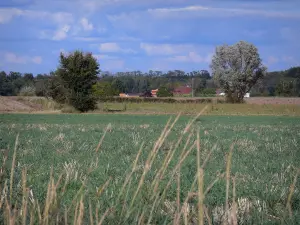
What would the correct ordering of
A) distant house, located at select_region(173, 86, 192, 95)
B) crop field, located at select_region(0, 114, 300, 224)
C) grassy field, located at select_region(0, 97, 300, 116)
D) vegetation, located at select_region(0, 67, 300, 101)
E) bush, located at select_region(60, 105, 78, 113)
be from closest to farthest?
crop field, located at select_region(0, 114, 300, 224) → bush, located at select_region(60, 105, 78, 113) → grassy field, located at select_region(0, 97, 300, 116) → vegetation, located at select_region(0, 67, 300, 101) → distant house, located at select_region(173, 86, 192, 95)

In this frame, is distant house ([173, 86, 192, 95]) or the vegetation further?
distant house ([173, 86, 192, 95])

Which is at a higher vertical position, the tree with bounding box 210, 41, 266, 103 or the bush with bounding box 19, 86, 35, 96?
the tree with bounding box 210, 41, 266, 103

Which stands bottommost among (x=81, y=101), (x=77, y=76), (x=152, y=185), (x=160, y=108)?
(x=160, y=108)

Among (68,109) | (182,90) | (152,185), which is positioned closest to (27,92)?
(68,109)

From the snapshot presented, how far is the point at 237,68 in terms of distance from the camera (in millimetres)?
95375

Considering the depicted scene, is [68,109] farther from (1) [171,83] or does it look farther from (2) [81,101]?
(1) [171,83]

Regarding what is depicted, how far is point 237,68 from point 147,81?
55.5 m

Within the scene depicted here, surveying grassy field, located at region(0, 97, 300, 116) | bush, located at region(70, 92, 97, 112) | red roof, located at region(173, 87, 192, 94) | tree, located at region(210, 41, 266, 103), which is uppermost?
tree, located at region(210, 41, 266, 103)

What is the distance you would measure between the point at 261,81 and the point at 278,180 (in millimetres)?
92964

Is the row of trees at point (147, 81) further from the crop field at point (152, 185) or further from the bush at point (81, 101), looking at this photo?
the crop field at point (152, 185)

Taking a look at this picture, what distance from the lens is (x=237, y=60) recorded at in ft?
312

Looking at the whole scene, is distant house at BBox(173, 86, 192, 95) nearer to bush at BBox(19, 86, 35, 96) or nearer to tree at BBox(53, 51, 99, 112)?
bush at BBox(19, 86, 35, 96)

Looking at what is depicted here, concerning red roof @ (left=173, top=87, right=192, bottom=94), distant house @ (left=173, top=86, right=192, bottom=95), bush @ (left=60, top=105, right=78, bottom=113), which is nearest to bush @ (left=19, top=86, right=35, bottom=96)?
bush @ (left=60, top=105, right=78, bottom=113)

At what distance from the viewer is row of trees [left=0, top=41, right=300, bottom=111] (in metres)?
53.7
